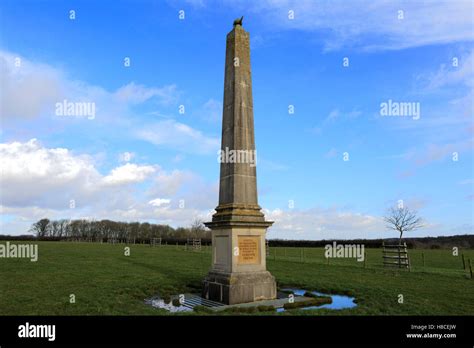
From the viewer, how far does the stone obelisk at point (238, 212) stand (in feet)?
33.2

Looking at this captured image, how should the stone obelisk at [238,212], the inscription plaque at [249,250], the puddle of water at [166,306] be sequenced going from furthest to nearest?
the inscription plaque at [249,250]
the stone obelisk at [238,212]
the puddle of water at [166,306]

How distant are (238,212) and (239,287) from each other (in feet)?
6.65

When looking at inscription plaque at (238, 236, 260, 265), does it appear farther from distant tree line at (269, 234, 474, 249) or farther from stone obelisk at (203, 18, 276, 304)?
distant tree line at (269, 234, 474, 249)

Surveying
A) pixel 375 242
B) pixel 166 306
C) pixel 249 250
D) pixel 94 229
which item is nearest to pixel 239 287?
pixel 249 250

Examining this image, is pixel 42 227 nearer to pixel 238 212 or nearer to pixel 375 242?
pixel 375 242

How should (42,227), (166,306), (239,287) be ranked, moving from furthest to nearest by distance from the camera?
1. (42,227)
2. (239,287)
3. (166,306)

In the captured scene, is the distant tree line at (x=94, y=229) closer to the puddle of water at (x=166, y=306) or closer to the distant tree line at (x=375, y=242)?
the distant tree line at (x=375, y=242)

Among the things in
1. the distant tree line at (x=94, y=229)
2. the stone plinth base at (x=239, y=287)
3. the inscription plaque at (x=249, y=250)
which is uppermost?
the inscription plaque at (x=249, y=250)

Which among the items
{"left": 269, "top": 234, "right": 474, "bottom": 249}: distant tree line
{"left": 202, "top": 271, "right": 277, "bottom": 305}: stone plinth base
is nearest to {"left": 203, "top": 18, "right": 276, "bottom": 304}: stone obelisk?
{"left": 202, "top": 271, "right": 277, "bottom": 305}: stone plinth base

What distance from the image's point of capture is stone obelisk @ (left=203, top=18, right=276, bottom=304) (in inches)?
399

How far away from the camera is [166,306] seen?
9.63 m

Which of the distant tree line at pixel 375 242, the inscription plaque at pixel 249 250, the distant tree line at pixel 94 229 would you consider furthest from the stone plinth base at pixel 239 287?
the distant tree line at pixel 94 229
